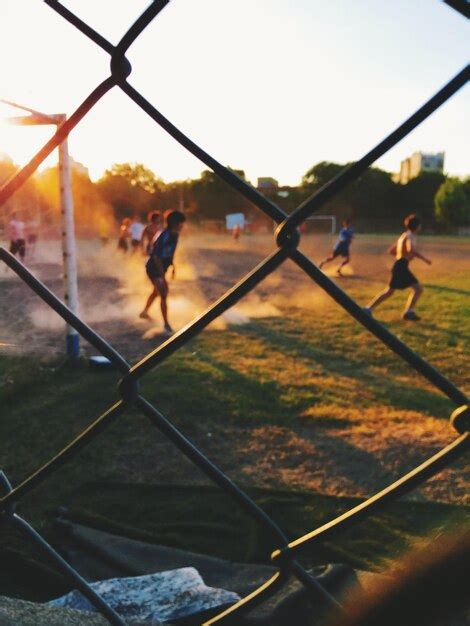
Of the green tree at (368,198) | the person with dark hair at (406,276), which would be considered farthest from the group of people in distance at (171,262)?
the green tree at (368,198)

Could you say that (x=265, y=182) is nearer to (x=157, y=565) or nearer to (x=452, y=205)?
(x=157, y=565)

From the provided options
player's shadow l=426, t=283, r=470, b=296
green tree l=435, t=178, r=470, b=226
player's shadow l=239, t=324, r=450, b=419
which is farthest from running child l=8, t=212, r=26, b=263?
green tree l=435, t=178, r=470, b=226

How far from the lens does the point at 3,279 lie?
15.5m

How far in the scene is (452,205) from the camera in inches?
2159

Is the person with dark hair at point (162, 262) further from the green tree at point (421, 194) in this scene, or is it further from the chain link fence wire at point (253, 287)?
the green tree at point (421, 194)

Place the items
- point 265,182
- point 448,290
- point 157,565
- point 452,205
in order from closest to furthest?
point 265,182
point 157,565
point 448,290
point 452,205

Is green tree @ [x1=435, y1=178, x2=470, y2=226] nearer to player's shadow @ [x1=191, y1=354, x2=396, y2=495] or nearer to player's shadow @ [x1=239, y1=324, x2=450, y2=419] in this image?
player's shadow @ [x1=239, y1=324, x2=450, y2=419]

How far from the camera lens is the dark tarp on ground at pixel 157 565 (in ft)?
7.69

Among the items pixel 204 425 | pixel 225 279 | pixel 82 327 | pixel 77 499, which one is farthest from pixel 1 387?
pixel 225 279

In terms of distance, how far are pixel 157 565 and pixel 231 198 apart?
5104 cm

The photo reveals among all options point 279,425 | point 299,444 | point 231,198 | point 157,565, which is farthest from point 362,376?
point 231,198

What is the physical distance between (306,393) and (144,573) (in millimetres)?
3098

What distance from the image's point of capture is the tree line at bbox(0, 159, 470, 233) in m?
51.4

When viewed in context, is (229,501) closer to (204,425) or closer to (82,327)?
(204,425)
